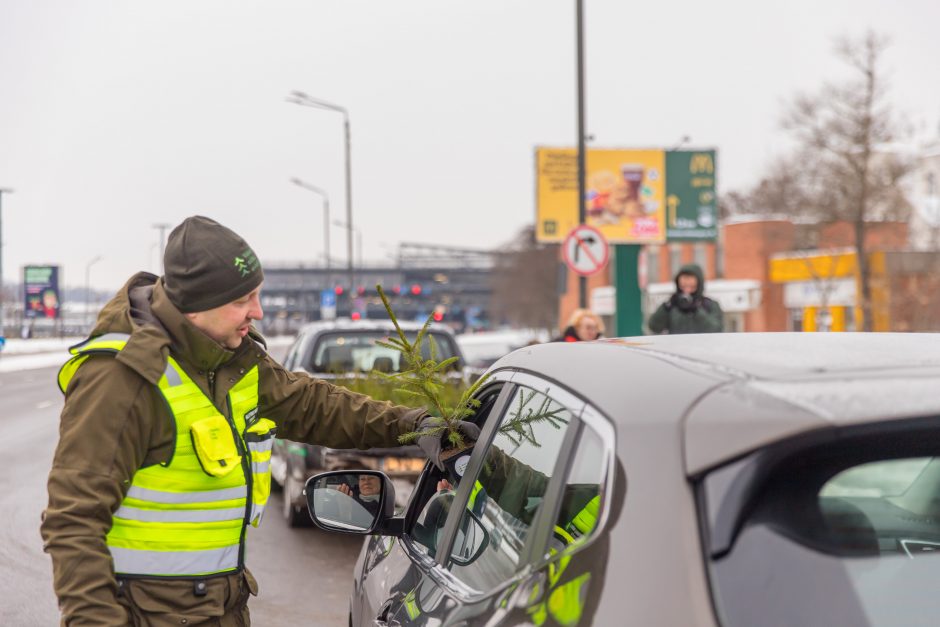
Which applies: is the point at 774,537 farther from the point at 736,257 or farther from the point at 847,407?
the point at 736,257

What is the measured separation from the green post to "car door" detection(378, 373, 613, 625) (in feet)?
117

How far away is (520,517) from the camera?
239 centimetres

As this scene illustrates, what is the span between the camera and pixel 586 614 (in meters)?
1.70

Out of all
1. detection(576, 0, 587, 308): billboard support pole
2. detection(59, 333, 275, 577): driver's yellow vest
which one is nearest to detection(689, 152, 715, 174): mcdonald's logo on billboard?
detection(576, 0, 587, 308): billboard support pole

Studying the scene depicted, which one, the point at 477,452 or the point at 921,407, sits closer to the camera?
the point at 921,407

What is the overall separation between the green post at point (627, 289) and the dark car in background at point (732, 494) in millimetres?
36305

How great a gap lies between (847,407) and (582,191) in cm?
1873

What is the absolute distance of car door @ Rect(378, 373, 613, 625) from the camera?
1.91 metres

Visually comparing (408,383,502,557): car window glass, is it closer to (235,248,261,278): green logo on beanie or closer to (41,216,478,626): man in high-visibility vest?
(41,216,478,626): man in high-visibility vest

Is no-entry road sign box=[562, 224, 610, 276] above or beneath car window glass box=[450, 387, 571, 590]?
above

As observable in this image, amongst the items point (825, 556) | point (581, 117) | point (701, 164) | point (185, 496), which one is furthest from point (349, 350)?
point (701, 164)

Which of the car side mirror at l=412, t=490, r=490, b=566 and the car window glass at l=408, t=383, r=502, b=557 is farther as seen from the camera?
the car window glass at l=408, t=383, r=502, b=557

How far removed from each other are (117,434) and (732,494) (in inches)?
63.2

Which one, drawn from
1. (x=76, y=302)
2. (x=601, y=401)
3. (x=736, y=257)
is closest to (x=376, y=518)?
(x=601, y=401)
